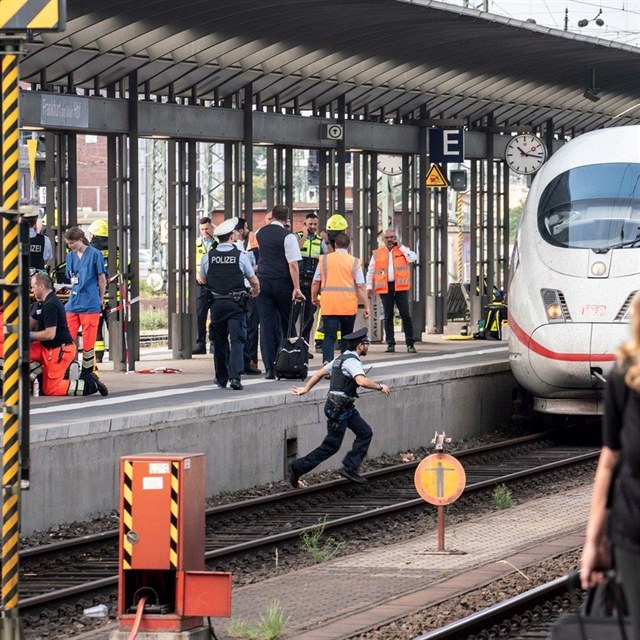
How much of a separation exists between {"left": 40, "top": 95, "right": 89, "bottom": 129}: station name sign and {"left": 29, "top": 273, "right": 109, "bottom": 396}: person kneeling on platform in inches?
101

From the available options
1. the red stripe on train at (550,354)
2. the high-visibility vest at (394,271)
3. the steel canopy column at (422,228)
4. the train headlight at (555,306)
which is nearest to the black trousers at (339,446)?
the red stripe on train at (550,354)

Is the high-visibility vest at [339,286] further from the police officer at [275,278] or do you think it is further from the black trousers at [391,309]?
the black trousers at [391,309]

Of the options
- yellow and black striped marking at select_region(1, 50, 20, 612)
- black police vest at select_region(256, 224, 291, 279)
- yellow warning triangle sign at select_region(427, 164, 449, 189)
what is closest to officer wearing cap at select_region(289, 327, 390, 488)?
black police vest at select_region(256, 224, 291, 279)

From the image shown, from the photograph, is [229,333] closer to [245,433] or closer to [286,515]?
[245,433]

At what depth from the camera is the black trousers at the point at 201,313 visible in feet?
71.9

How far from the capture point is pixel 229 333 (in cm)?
1745

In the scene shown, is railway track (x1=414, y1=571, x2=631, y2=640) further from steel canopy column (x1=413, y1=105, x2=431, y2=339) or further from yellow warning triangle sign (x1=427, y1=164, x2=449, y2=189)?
steel canopy column (x1=413, y1=105, x2=431, y2=339)

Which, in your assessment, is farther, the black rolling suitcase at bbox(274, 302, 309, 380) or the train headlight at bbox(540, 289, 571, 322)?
the black rolling suitcase at bbox(274, 302, 309, 380)

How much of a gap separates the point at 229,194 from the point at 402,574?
1204 centimetres

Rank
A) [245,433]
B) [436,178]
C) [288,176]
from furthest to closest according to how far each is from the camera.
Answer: [436,178]
[288,176]
[245,433]

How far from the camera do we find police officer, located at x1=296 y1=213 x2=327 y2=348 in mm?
21219

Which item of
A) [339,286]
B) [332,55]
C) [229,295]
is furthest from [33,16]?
[332,55]

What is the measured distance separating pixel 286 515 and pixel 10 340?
649 centimetres

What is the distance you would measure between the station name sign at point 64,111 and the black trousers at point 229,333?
2894 millimetres
